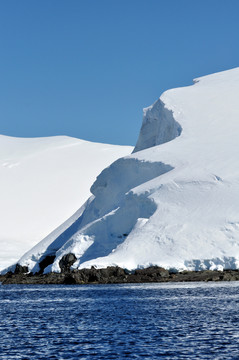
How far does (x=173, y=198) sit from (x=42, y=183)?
66.1 m

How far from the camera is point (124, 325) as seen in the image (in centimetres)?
2753

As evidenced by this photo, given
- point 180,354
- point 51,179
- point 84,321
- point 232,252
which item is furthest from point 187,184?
point 51,179

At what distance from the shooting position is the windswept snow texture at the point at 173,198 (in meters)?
55.4

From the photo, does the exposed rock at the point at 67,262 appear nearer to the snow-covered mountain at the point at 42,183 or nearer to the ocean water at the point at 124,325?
the ocean water at the point at 124,325

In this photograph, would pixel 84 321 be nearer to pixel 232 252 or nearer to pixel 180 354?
pixel 180 354

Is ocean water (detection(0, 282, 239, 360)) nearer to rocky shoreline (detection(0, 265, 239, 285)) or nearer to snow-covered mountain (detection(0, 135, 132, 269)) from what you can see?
rocky shoreline (detection(0, 265, 239, 285))

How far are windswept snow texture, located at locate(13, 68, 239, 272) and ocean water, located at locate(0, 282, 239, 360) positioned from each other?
10727 mm

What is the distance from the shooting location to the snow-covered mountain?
111m

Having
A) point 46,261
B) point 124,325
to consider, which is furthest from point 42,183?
point 124,325

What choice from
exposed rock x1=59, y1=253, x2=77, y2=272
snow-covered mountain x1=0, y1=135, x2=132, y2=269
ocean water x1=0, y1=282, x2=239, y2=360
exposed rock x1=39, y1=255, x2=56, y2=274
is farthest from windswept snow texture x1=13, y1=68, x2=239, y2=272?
snow-covered mountain x1=0, y1=135, x2=132, y2=269

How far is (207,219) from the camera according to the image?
190 ft

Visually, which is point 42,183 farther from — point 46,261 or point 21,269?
point 46,261

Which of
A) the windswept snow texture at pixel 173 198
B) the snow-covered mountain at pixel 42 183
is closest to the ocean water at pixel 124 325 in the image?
the windswept snow texture at pixel 173 198

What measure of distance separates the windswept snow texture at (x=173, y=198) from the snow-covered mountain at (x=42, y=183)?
1146 inches
